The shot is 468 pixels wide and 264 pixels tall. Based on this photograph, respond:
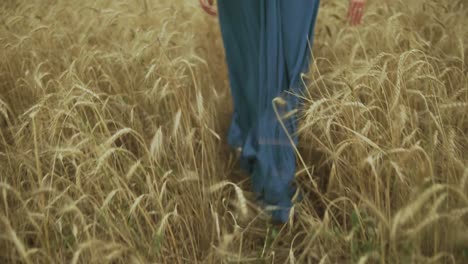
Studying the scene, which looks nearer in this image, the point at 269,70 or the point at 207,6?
the point at 269,70

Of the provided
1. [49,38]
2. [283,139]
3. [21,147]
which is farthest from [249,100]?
[49,38]

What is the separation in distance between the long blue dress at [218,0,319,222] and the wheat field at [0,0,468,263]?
0.23 ft

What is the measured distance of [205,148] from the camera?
121cm

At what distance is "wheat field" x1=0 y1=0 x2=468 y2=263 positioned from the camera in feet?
2.78

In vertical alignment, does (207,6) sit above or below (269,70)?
above

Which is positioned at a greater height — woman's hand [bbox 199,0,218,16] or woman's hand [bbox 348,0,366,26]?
woman's hand [bbox 199,0,218,16]

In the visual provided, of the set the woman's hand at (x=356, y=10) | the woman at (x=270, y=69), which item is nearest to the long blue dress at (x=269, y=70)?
the woman at (x=270, y=69)

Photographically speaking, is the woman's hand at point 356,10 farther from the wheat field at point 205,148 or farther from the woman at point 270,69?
the wheat field at point 205,148

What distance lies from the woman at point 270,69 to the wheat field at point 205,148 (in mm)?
69

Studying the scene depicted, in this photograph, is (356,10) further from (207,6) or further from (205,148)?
(205,148)

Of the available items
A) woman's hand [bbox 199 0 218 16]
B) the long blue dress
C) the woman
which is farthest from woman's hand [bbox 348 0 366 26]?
woman's hand [bbox 199 0 218 16]

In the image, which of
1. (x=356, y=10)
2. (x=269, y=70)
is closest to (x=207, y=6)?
(x=269, y=70)

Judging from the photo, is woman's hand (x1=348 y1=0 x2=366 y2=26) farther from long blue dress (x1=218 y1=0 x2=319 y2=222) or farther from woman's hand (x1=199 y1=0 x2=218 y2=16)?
woman's hand (x1=199 y1=0 x2=218 y2=16)

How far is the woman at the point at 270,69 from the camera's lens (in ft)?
3.57
